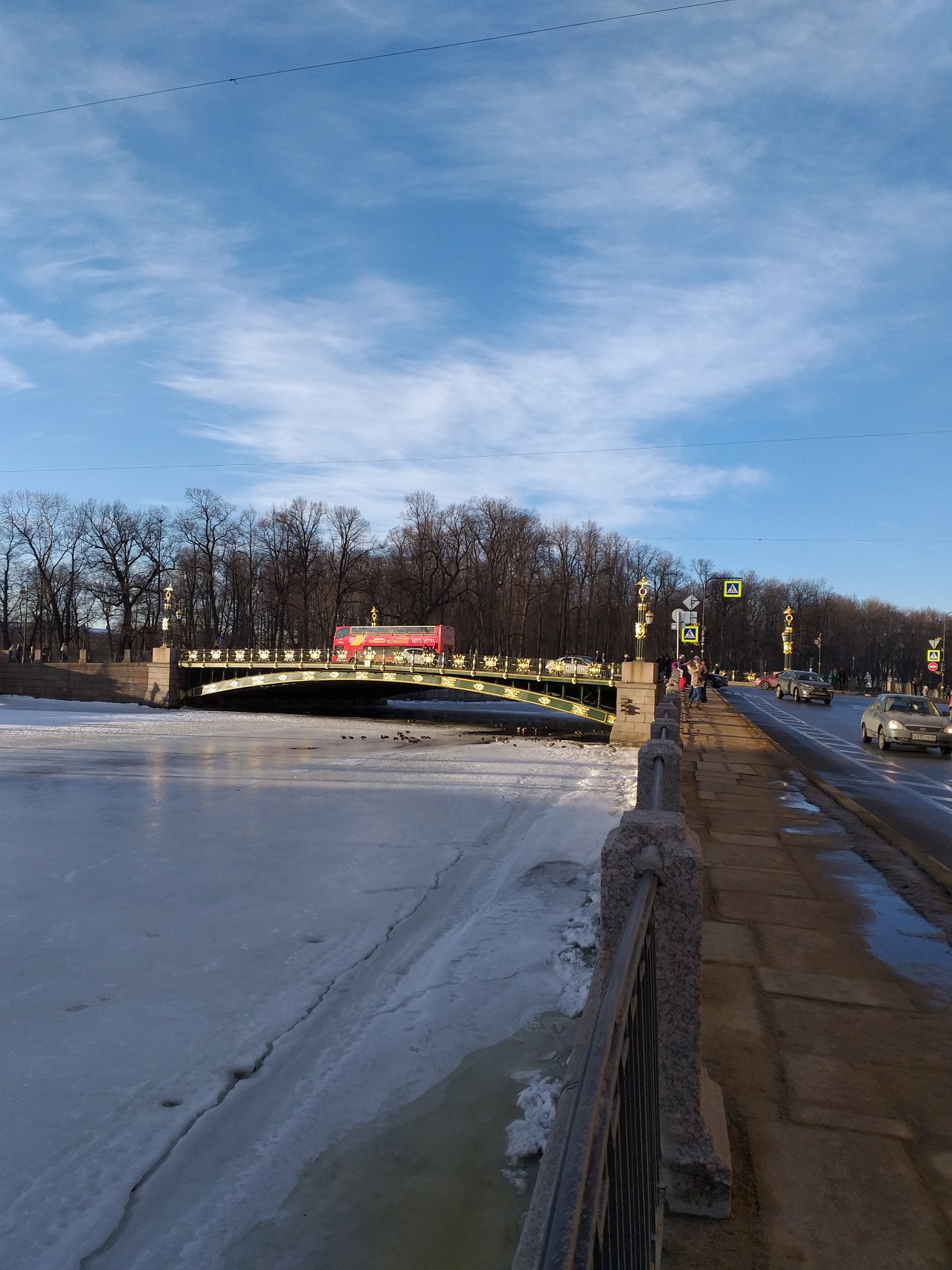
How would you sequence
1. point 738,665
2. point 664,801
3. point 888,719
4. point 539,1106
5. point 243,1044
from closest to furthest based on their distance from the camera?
Answer: point 539,1106 → point 243,1044 → point 664,801 → point 888,719 → point 738,665

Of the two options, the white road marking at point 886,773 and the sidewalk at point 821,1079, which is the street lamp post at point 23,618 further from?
the sidewalk at point 821,1079

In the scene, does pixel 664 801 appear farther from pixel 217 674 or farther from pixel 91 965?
pixel 217 674

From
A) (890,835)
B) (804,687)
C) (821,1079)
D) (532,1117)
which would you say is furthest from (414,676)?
(821,1079)

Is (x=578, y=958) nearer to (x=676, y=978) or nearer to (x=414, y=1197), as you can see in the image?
(x=414, y=1197)

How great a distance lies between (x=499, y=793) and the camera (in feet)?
50.3

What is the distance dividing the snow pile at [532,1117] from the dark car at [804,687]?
45119 millimetres

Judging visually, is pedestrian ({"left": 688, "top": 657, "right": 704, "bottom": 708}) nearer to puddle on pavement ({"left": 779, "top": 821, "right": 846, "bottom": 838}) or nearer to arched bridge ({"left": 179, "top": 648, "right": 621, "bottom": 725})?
arched bridge ({"left": 179, "top": 648, "right": 621, "bottom": 725})

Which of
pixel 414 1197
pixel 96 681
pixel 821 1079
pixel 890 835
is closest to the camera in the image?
pixel 414 1197

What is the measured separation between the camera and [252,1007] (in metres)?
5.50

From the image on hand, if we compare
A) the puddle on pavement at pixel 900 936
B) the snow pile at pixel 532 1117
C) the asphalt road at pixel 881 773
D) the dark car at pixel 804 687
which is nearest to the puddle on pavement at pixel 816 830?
the asphalt road at pixel 881 773

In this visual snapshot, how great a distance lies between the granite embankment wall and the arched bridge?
106cm

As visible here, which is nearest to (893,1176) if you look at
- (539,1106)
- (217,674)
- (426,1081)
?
(539,1106)

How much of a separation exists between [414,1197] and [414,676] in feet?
116

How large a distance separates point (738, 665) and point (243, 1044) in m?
91.4
